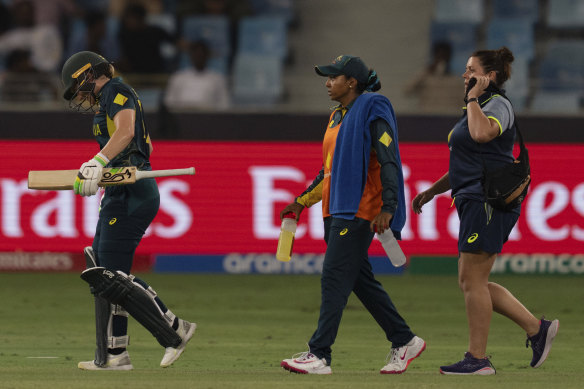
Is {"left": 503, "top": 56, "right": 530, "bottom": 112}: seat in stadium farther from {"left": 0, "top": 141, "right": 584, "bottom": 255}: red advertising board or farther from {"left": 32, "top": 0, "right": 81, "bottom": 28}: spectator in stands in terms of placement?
{"left": 32, "top": 0, "right": 81, "bottom": 28}: spectator in stands

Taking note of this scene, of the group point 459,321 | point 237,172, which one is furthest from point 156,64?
point 459,321

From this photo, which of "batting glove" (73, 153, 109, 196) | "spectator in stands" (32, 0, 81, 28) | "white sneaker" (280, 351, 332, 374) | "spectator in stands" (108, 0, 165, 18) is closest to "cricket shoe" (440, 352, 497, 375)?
"white sneaker" (280, 351, 332, 374)

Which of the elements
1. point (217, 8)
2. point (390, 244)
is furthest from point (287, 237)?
point (217, 8)

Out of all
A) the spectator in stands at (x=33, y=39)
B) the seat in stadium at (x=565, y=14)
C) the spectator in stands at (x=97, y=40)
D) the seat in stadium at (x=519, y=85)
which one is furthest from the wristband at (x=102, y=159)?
the seat in stadium at (x=565, y=14)

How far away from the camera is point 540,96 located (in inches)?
575

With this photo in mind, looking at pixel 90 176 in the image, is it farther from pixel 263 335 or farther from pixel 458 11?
pixel 458 11

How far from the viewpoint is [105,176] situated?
6848 millimetres

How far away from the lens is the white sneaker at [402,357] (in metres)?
7.00

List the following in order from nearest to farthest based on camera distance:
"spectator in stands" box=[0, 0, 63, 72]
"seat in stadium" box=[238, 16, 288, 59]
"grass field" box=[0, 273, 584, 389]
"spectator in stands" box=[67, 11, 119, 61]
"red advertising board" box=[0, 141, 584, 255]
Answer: "grass field" box=[0, 273, 584, 389] → "red advertising board" box=[0, 141, 584, 255] → "spectator in stands" box=[67, 11, 119, 61] → "spectator in stands" box=[0, 0, 63, 72] → "seat in stadium" box=[238, 16, 288, 59]

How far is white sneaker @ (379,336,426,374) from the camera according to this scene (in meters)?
7.00

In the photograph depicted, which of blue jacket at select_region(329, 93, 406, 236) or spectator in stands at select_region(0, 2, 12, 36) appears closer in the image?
blue jacket at select_region(329, 93, 406, 236)

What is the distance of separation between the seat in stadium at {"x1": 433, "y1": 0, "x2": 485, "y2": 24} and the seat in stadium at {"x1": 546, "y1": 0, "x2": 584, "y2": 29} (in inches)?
40.4

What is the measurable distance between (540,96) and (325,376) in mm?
8747

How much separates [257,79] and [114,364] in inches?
359
